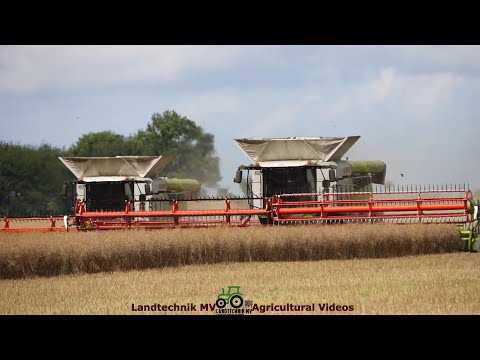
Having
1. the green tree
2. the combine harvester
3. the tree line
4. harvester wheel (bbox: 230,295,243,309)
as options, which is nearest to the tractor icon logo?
harvester wheel (bbox: 230,295,243,309)

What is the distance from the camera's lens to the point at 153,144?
62594mm

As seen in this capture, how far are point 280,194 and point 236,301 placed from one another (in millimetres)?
10147

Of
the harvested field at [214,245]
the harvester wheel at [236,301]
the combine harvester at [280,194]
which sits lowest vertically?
the harvester wheel at [236,301]

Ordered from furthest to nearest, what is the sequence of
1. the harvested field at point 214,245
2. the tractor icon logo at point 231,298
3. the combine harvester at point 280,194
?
the combine harvester at point 280,194 < the harvested field at point 214,245 < the tractor icon logo at point 231,298

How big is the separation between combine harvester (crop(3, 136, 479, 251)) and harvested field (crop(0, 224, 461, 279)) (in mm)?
718

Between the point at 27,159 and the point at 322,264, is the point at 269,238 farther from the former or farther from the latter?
the point at 27,159

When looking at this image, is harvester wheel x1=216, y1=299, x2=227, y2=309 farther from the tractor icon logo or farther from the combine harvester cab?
the combine harvester cab

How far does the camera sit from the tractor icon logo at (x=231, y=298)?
11539mm

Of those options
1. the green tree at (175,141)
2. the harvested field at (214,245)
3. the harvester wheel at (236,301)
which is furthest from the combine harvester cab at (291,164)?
the green tree at (175,141)

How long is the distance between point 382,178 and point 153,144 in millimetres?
36233

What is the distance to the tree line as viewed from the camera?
148 feet

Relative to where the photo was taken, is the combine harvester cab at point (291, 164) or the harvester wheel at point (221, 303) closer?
the harvester wheel at point (221, 303)

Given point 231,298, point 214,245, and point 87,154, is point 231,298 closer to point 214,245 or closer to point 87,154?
point 214,245
